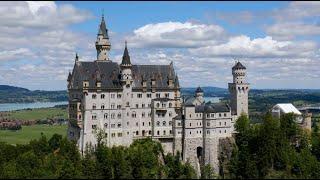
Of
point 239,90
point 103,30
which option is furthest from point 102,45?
point 239,90

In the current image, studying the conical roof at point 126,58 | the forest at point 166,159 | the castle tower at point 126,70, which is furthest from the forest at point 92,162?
the conical roof at point 126,58

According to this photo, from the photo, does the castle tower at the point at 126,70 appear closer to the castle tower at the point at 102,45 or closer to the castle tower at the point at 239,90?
the castle tower at the point at 102,45

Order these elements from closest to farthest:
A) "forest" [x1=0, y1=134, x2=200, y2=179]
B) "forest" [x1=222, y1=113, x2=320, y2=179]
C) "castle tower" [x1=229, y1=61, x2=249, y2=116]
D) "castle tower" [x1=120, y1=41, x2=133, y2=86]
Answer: "forest" [x1=0, y1=134, x2=200, y2=179] < "forest" [x1=222, y1=113, x2=320, y2=179] < "castle tower" [x1=120, y1=41, x2=133, y2=86] < "castle tower" [x1=229, y1=61, x2=249, y2=116]

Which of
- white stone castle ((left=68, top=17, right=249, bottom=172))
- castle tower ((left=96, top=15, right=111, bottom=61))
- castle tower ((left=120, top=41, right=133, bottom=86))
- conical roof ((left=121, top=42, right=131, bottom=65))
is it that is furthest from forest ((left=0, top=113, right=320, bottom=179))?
castle tower ((left=96, top=15, right=111, bottom=61))

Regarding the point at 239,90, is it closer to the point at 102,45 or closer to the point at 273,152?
the point at 273,152

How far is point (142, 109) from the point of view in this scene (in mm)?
117500

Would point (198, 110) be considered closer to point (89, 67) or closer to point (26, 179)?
point (89, 67)

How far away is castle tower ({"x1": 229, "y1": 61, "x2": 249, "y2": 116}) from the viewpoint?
12769 centimetres

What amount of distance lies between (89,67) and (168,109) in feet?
69.6

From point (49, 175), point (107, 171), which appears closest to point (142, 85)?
point (107, 171)

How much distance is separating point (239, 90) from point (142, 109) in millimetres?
26814

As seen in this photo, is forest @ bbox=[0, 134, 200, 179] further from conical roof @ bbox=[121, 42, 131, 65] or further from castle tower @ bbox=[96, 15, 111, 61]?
castle tower @ bbox=[96, 15, 111, 61]

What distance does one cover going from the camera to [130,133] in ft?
377

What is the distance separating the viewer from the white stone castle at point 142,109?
366ft
